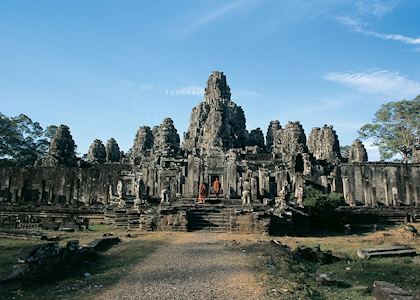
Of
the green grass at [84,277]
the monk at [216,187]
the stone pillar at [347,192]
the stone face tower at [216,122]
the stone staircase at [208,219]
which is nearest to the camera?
the green grass at [84,277]

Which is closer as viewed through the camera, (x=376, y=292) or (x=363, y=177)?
(x=376, y=292)

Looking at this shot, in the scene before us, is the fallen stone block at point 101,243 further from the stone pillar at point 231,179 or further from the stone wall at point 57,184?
the stone wall at point 57,184

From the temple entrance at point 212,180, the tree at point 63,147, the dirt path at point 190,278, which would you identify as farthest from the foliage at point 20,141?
the dirt path at point 190,278

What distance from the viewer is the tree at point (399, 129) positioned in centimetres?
4550

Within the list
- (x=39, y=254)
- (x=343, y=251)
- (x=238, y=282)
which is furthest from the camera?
(x=343, y=251)

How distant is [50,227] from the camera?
21.0 meters

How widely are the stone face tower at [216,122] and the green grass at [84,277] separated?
32.2 metres

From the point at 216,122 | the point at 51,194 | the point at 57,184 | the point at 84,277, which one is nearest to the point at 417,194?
the point at 216,122

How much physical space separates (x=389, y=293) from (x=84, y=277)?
6.64 m

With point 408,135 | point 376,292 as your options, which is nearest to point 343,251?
point 376,292

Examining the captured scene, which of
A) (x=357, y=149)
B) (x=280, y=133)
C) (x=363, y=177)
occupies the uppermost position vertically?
(x=280, y=133)

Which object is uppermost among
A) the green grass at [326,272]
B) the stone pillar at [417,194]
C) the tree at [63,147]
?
the tree at [63,147]

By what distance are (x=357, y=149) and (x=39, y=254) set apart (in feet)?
134

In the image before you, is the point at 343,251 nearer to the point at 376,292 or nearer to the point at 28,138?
the point at 376,292
